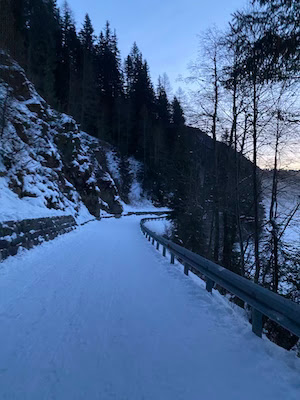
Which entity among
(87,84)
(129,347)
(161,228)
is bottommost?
(161,228)

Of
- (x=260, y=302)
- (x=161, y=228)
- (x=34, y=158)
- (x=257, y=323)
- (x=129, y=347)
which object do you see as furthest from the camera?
(x=161, y=228)

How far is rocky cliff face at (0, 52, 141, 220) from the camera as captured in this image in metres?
15.7

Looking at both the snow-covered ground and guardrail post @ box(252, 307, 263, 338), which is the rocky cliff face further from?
guardrail post @ box(252, 307, 263, 338)

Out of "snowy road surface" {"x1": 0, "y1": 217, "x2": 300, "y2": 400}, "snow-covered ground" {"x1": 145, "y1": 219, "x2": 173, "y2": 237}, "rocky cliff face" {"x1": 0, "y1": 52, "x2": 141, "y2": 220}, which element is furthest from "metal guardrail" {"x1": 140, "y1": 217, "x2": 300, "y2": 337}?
"snow-covered ground" {"x1": 145, "y1": 219, "x2": 173, "y2": 237}

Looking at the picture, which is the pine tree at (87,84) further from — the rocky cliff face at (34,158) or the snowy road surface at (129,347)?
the snowy road surface at (129,347)

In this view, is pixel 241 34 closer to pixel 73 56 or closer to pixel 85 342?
pixel 85 342

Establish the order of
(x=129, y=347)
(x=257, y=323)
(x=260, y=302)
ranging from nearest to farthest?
(x=129, y=347)
(x=260, y=302)
(x=257, y=323)

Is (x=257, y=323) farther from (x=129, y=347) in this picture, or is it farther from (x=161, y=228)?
(x=161, y=228)

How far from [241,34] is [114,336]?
627 cm

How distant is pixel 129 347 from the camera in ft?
12.2

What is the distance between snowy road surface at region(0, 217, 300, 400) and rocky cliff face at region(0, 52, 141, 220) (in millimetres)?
4214

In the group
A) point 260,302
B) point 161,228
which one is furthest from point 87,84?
point 260,302

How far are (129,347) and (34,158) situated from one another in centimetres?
1872

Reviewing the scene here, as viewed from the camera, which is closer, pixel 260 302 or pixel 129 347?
pixel 129 347
